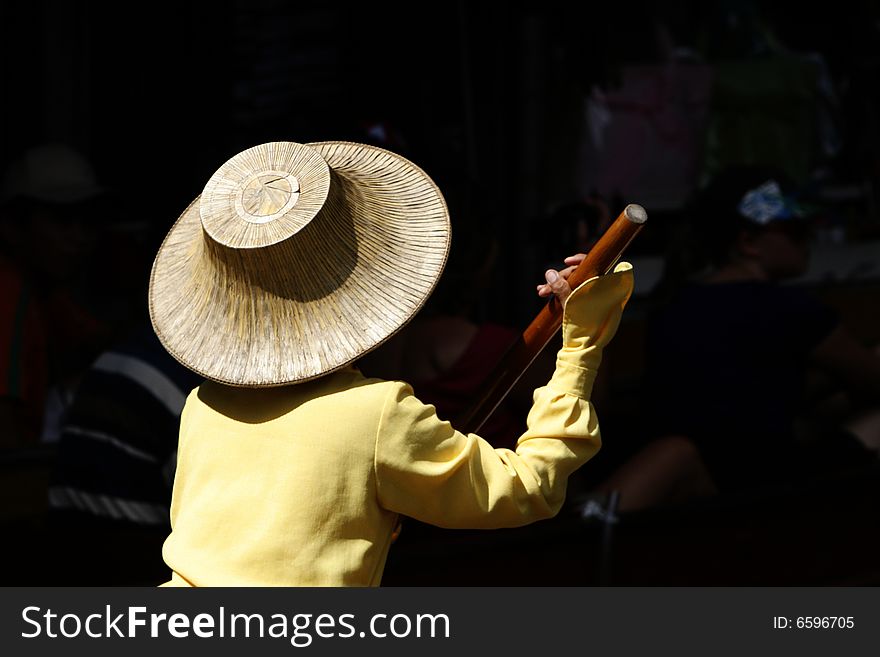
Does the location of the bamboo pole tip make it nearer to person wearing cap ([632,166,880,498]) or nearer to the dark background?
person wearing cap ([632,166,880,498])

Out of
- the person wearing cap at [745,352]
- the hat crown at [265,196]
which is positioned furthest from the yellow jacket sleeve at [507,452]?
the person wearing cap at [745,352]

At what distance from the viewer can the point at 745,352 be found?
142 inches

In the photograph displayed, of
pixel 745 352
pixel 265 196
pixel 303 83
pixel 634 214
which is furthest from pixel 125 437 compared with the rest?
pixel 303 83

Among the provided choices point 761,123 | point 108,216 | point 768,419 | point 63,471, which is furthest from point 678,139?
point 63,471

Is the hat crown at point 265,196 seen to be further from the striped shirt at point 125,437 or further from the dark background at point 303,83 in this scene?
the dark background at point 303,83

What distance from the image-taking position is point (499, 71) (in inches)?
174

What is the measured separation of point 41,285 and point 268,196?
93.2 inches

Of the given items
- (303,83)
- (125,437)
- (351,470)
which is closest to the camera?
(351,470)

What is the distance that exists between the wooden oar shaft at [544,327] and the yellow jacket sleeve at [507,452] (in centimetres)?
3

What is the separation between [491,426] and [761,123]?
3.17m

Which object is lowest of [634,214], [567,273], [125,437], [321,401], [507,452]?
[125,437]

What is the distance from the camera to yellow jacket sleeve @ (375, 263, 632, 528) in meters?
1.65

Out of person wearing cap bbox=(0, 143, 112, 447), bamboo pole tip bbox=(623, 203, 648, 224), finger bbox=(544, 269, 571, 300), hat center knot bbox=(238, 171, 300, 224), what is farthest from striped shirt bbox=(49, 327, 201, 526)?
bamboo pole tip bbox=(623, 203, 648, 224)

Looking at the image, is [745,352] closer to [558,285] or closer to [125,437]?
[125,437]
